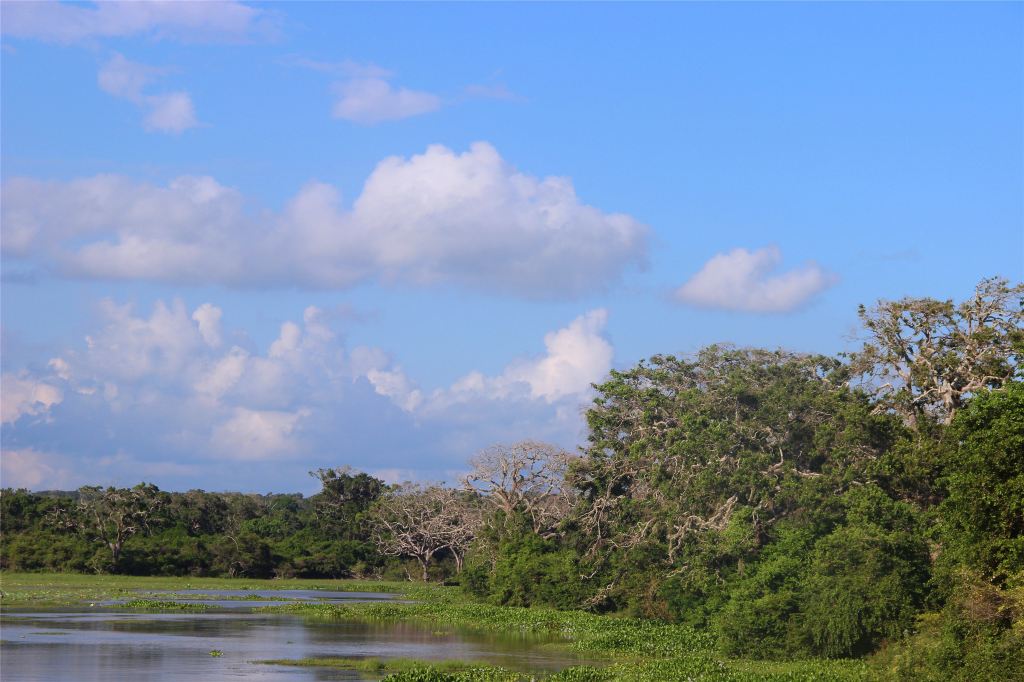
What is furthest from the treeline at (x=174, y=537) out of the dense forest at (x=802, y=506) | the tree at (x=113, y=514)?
the dense forest at (x=802, y=506)

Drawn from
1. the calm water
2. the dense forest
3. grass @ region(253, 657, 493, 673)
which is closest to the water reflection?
the calm water

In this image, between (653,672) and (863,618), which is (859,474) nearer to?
(863,618)

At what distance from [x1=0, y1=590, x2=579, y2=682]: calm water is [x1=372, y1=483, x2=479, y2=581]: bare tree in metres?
28.1

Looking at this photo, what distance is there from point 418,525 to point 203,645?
186 ft

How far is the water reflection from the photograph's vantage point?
38.3 m

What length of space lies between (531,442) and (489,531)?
20.8 ft

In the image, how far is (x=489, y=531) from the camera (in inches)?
2950

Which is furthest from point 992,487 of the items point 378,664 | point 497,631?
point 497,631

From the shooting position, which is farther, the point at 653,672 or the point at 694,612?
the point at 694,612

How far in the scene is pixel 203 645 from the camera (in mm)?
46625

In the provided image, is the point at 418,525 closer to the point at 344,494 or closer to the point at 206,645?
the point at 344,494

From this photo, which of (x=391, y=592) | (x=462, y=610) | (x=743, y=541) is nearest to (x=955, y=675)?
(x=743, y=541)

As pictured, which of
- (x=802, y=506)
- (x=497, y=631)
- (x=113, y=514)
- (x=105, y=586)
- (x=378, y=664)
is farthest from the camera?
(x=113, y=514)

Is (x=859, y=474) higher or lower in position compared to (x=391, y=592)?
higher
